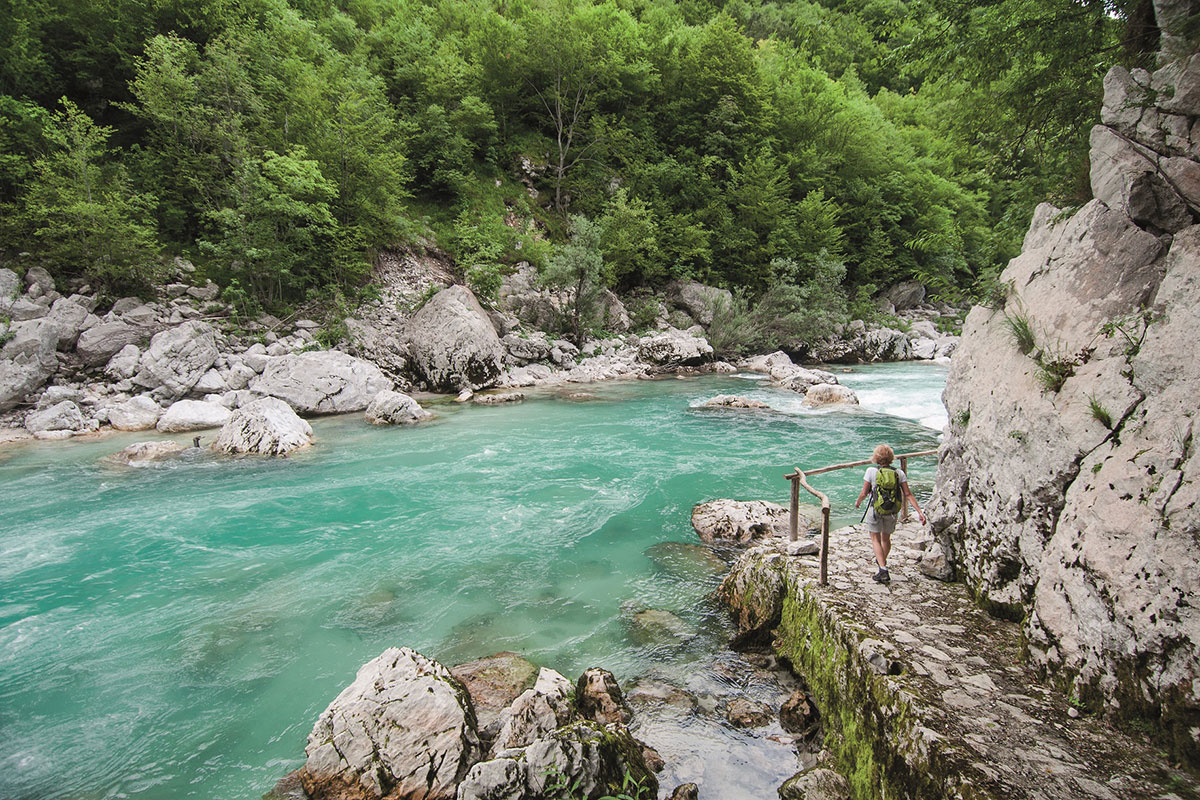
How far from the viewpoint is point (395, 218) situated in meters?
23.4

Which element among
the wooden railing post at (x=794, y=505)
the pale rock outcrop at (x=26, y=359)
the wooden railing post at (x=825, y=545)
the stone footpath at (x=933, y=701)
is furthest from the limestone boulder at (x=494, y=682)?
the pale rock outcrop at (x=26, y=359)

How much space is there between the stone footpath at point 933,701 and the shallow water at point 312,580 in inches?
34.0

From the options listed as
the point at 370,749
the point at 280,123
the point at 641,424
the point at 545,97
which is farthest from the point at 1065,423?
the point at 545,97

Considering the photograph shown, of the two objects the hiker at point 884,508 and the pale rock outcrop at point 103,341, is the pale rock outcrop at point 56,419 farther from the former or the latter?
the hiker at point 884,508

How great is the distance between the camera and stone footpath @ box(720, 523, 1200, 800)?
267 centimetres

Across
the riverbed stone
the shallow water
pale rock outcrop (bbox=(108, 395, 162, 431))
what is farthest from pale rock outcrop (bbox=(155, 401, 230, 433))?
the riverbed stone

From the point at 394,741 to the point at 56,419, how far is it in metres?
16.6

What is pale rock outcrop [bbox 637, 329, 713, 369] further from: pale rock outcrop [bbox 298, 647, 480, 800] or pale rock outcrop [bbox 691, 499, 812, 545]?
pale rock outcrop [bbox 298, 647, 480, 800]

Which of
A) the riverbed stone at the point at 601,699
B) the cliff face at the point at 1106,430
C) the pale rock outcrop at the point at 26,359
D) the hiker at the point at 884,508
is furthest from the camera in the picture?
the pale rock outcrop at the point at 26,359

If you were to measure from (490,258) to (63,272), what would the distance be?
A: 1481 centimetres

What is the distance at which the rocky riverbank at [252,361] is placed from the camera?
556 inches

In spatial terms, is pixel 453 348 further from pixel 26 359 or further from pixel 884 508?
pixel 884 508

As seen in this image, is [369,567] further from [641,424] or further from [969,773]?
[641,424]

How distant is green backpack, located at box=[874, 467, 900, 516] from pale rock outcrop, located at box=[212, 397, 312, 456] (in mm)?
12837
